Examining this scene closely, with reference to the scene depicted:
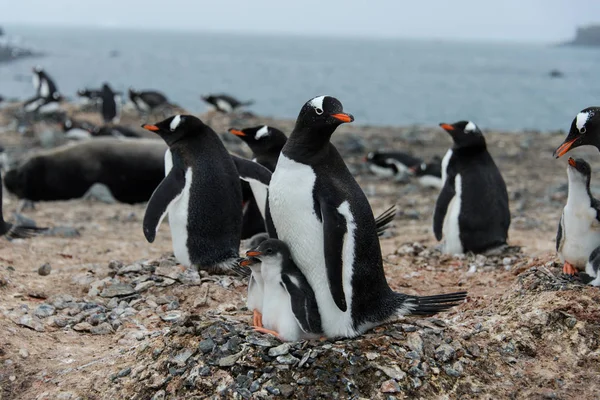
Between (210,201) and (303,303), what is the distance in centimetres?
192

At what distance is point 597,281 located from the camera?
4.25 meters

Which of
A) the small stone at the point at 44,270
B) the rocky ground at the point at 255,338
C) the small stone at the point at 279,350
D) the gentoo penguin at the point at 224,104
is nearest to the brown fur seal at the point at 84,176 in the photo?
the rocky ground at the point at 255,338

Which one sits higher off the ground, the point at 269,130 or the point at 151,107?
the point at 269,130

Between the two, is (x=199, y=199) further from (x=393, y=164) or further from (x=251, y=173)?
(x=393, y=164)

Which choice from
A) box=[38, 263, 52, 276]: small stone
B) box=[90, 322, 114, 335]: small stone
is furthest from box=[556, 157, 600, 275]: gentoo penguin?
box=[38, 263, 52, 276]: small stone

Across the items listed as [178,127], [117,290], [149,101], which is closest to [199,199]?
[178,127]

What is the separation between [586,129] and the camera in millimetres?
4488

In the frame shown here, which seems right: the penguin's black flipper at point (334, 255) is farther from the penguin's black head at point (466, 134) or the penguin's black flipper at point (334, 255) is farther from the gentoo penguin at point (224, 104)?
the gentoo penguin at point (224, 104)

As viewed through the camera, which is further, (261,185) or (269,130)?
(269,130)

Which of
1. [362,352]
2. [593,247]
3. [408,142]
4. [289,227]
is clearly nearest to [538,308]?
[593,247]

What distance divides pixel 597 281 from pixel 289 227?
1939 mm

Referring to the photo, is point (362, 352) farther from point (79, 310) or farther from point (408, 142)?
point (408, 142)

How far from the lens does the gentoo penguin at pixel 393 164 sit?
11.3m

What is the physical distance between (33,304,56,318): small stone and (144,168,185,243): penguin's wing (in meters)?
0.78
